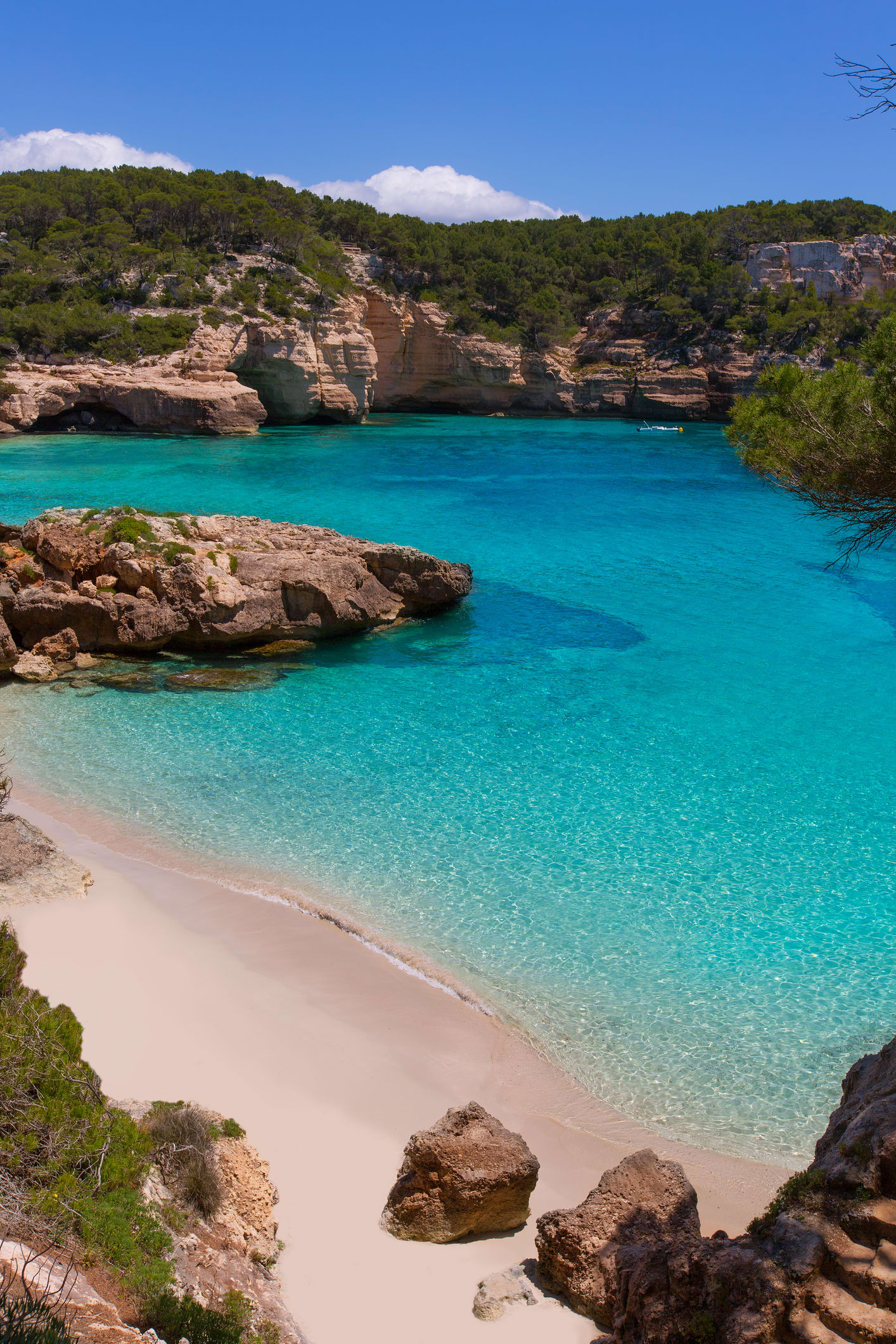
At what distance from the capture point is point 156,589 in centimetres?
1481

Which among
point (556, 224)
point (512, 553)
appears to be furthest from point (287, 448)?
point (556, 224)

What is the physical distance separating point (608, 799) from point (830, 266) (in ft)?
207

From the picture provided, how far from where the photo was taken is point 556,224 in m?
80.6

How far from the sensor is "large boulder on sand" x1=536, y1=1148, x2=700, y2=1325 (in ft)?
15.1

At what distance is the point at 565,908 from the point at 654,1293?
16.0 feet

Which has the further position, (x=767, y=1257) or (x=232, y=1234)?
(x=232, y=1234)

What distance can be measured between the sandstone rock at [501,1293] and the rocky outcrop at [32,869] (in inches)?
207

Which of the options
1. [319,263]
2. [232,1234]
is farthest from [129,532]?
[319,263]

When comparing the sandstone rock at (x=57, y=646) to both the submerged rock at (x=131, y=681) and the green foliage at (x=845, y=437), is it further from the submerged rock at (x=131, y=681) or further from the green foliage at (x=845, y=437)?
the green foliage at (x=845, y=437)

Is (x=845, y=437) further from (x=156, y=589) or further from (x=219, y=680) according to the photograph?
(x=156, y=589)

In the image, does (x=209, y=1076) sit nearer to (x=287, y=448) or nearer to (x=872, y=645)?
(x=872, y=645)

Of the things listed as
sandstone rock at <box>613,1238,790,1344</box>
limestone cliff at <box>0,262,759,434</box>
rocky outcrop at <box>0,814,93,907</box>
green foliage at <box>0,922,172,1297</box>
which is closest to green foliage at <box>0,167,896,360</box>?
limestone cliff at <box>0,262,759,434</box>

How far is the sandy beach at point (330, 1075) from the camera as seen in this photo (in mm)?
4777

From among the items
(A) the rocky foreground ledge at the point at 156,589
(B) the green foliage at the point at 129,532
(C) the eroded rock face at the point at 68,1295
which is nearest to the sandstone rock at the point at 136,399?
(A) the rocky foreground ledge at the point at 156,589
